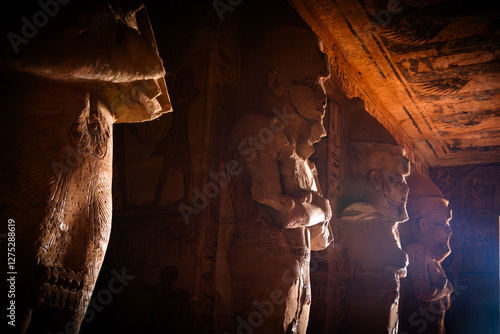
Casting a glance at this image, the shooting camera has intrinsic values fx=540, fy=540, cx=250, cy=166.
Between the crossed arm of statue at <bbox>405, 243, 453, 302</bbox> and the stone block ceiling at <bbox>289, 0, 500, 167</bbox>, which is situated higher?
the stone block ceiling at <bbox>289, 0, 500, 167</bbox>

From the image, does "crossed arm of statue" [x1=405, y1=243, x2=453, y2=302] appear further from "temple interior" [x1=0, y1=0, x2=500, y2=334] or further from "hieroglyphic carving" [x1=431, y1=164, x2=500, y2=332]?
"hieroglyphic carving" [x1=431, y1=164, x2=500, y2=332]

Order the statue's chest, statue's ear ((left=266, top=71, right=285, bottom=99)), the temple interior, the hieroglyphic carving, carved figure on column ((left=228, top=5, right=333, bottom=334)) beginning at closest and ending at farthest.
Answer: the temple interior
carved figure on column ((left=228, top=5, right=333, bottom=334))
the statue's chest
statue's ear ((left=266, top=71, right=285, bottom=99))
the hieroglyphic carving

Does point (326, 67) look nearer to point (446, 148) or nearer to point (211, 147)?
point (211, 147)

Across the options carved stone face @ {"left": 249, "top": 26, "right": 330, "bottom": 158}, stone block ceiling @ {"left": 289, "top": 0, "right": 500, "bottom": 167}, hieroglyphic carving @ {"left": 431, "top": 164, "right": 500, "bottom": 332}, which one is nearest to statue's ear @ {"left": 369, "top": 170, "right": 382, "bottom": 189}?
stone block ceiling @ {"left": 289, "top": 0, "right": 500, "bottom": 167}

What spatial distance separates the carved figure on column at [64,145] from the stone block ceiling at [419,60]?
3.66 metres

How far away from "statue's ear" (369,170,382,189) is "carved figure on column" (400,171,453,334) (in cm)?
208

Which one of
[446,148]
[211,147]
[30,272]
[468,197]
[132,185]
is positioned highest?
[446,148]

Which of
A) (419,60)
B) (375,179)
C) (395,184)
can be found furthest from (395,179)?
(419,60)

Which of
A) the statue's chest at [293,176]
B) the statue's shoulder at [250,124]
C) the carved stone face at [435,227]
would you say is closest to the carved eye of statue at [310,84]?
the statue's shoulder at [250,124]

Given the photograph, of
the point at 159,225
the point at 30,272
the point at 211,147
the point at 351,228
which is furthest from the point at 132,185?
the point at 351,228

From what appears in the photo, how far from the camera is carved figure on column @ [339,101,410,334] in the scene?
6.05 meters

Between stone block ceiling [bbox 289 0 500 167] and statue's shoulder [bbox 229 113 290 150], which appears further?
stone block ceiling [bbox 289 0 500 167]

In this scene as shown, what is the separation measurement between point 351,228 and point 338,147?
1.02 meters

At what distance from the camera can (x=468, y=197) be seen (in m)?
11.6
